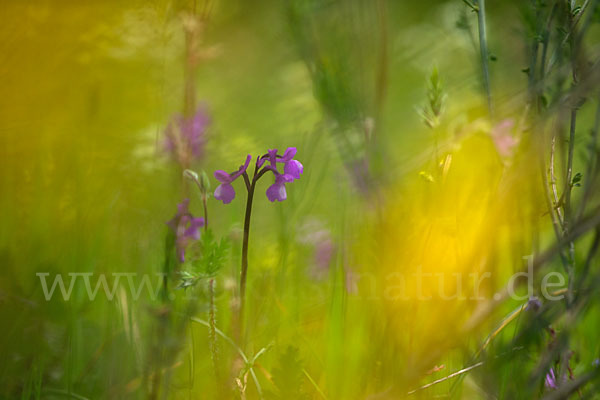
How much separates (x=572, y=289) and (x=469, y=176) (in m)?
0.47

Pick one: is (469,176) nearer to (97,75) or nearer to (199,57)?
(199,57)

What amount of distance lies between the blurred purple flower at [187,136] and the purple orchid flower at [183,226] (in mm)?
88

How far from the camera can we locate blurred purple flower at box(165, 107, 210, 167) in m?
0.99

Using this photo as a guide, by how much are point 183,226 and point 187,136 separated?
17 cm

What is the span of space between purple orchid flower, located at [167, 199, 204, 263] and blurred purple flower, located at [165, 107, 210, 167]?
0.09 meters

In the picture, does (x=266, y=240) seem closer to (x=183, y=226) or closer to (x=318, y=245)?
(x=318, y=245)

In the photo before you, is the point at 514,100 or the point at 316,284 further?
the point at 316,284

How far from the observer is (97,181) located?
1847mm

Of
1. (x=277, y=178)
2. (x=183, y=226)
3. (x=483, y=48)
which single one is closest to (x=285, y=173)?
(x=277, y=178)

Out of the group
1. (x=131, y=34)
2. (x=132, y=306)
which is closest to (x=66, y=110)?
(x=131, y=34)

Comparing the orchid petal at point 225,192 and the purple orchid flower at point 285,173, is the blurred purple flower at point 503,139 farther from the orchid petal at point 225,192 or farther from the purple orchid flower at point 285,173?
the orchid petal at point 225,192

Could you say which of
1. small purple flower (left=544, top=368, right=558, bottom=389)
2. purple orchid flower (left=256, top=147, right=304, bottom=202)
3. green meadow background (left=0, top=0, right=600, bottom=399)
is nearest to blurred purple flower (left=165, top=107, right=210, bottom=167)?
green meadow background (left=0, top=0, right=600, bottom=399)

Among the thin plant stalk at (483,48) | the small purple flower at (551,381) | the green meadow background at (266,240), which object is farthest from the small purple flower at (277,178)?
the small purple flower at (551,381)

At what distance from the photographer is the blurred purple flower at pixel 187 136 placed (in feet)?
3.26
